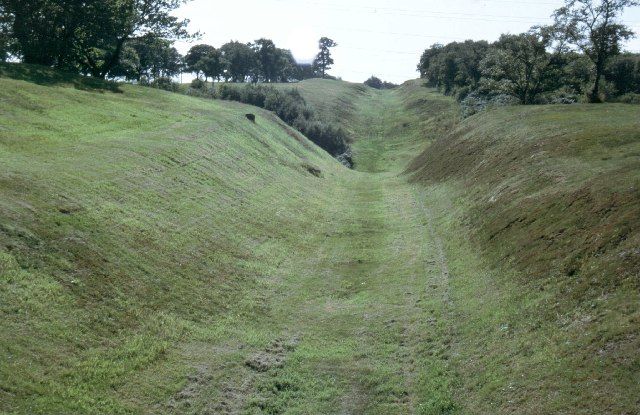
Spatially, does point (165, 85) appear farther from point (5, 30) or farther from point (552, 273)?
point (552, 273)

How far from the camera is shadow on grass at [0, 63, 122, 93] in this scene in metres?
48.3

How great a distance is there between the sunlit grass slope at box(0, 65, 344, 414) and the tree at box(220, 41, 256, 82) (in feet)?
370

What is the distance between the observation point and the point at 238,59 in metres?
157

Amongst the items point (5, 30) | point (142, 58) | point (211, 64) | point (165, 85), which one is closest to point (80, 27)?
point (5, 30)

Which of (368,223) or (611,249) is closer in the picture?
(611,249)

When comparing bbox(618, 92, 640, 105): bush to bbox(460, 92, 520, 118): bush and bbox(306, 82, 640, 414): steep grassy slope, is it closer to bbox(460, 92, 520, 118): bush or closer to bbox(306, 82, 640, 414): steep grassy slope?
bbox(460, 92, 520, 118): bush

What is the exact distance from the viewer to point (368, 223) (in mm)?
36938

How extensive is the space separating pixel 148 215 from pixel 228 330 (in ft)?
28.1

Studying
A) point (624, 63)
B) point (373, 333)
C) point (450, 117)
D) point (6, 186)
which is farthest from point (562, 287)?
point (450, 117)

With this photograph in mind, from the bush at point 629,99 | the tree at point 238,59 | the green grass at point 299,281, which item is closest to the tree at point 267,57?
the tree at point 238,59

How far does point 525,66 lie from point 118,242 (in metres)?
56.1

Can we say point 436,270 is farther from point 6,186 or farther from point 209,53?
point 209,53

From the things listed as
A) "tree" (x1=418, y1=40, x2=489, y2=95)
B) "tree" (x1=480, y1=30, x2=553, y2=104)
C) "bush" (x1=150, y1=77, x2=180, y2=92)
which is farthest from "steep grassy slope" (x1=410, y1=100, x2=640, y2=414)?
"tree" (x1=418, y1=40, x2=489, y2=95)

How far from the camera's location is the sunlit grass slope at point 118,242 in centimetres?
1423
